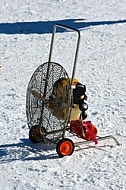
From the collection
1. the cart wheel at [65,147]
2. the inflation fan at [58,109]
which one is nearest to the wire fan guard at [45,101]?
the inflation fan at [58,109]

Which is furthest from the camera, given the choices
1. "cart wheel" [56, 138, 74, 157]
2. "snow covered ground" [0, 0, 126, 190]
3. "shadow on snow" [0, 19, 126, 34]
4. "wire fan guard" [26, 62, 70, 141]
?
"shadow on snow" [0, 19, 126, 34]

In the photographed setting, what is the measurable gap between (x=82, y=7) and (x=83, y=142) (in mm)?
5312

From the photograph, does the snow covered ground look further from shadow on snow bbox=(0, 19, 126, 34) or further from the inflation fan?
the inflation fan

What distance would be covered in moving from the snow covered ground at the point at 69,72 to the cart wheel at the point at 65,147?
45 mm

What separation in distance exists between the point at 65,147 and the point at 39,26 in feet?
14.4

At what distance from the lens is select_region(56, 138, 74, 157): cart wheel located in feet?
14.6

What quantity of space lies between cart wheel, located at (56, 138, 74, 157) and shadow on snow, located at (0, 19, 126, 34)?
4.04 m

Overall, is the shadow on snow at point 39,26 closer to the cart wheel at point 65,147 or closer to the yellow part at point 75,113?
the yellow part at point 75,113

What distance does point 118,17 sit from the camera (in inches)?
353

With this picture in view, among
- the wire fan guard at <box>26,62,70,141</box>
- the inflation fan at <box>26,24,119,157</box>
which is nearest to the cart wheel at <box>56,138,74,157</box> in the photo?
the inflation fan at <box>26,24,119,157</box>

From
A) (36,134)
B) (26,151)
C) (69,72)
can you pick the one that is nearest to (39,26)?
(69,72)

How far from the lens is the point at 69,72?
21.9 ft

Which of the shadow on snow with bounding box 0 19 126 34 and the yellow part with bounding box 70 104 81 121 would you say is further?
the shadow on snow with bounding box 0 19 126 34

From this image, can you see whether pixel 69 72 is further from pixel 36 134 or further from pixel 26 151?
pixel 26 151
